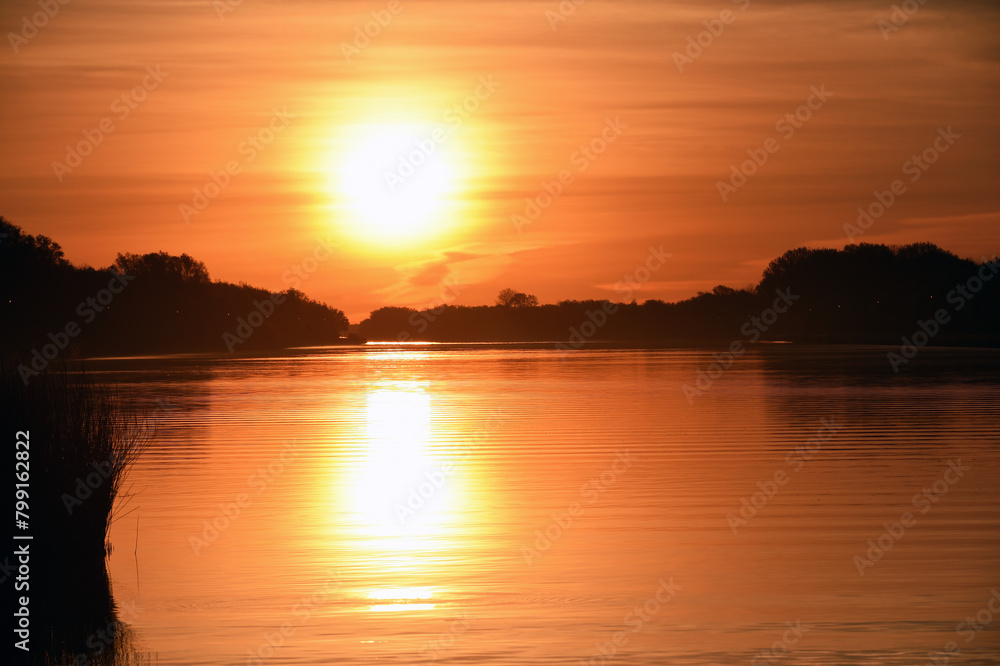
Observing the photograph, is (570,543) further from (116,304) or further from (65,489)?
(116,304)

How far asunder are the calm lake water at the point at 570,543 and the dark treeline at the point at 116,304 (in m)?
63.1

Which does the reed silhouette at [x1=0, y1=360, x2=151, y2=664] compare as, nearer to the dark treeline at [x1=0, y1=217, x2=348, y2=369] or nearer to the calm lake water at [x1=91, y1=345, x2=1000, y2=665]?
the calm lake water at [x1=91, y1=345, x2=1000, y2=665]

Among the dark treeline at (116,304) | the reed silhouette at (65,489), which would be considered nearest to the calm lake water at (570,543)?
the reed silhouette at (65,489)

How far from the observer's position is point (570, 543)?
14680 millimetres

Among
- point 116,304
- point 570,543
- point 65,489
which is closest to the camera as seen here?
point 65,489

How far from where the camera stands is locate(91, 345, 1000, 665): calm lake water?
10.5 metres

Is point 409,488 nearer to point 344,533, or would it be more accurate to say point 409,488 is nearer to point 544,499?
point 544,499

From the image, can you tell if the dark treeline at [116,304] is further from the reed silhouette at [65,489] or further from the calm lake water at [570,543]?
the reed silhouette at [65,489]

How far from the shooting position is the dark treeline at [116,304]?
386ft

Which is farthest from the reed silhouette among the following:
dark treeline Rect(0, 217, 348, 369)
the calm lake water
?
dark treeline Rect(0, 217, 348, 369)

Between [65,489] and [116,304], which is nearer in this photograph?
[65,489]

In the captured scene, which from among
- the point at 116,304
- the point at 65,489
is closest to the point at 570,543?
the point at 65,489

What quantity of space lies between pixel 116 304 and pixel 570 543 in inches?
5882

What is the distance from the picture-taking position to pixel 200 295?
7475 inches
